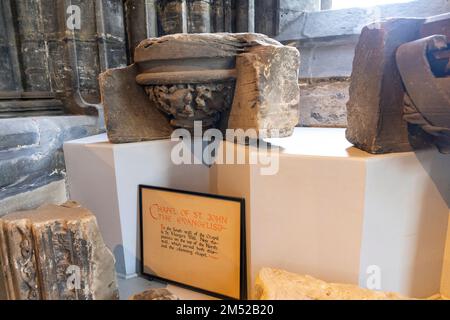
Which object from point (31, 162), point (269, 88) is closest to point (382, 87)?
point (269, 88)

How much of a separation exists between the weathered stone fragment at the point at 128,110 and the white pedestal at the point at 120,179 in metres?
0.07

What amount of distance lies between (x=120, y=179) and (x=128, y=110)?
12.4 inches

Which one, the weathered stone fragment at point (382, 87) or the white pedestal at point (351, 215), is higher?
the weathered stone fragment at point (382, 87)

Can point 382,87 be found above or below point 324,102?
above

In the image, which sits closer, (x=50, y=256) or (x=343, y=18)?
(x=50, y=256)

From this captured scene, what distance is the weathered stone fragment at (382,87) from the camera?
0.83 m

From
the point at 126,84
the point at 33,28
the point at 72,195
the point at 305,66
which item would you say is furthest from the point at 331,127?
the point at 33,28

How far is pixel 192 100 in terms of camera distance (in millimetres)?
1146

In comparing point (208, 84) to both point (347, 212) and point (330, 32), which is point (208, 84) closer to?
point (347, 212)

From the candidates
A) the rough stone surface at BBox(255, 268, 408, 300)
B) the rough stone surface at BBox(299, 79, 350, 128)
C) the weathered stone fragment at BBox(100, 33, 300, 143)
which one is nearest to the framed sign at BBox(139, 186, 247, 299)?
the rough stone surface at BBox(255, 268, 408, 300)

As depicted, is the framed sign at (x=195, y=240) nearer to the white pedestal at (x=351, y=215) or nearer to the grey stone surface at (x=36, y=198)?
the white pedestal at (x=351, y=215)

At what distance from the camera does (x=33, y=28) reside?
1680 millimetres

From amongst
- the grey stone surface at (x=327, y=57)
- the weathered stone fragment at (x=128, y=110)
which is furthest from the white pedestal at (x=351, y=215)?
the grey stone surface at (x=327, y=57)

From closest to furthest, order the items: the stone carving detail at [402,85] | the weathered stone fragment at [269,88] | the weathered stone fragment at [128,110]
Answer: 1. the stone carving detail at [402,85]
2. the weathered stone fragment at [269,88]
3. the weathered stone fragment at [128,110]
